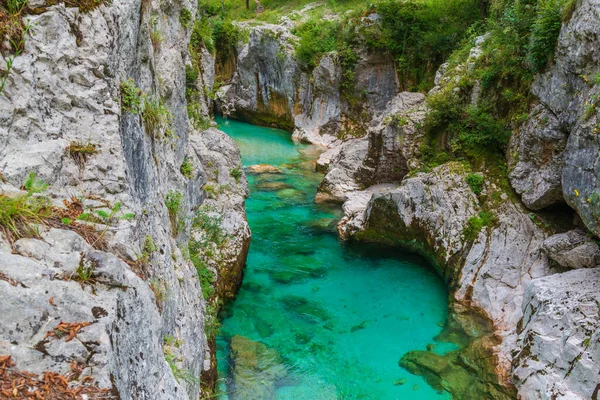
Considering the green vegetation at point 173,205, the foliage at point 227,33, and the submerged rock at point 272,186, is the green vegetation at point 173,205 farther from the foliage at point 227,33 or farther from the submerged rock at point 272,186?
the foliage at point 227,33

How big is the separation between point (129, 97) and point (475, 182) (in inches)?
426

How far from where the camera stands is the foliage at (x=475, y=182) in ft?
42.8

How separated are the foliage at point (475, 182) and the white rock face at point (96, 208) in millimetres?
9375

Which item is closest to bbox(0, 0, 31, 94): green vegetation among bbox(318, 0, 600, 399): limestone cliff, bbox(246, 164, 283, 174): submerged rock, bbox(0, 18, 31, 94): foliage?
bbox(0, 18, 31, 94): foliage

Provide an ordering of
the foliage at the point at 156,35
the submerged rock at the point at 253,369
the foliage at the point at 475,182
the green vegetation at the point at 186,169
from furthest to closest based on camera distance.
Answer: the foliage at the point at 475,182, the green vegetation at the point at 186,169, the submerged rock at the point at 253,369, the foliage at the point at 156,35

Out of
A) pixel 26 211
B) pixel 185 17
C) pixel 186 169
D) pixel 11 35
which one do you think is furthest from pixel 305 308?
pixel 11 35

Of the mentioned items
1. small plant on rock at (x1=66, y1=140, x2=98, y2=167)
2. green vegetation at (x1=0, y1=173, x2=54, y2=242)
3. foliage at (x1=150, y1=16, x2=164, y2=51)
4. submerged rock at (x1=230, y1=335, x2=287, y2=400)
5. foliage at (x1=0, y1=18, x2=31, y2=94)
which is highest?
foliage at (x1=150, y1=16, x2=164, y2=51)

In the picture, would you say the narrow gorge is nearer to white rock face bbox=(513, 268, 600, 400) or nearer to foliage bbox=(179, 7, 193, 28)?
white rock face bbox=(513, 268, 600, 400)

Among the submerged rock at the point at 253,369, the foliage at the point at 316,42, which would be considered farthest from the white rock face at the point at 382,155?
the foliage at the point at 316,42

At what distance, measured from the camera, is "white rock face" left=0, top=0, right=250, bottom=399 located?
10.4ft

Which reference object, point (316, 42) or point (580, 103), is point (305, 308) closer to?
point (580, 103)

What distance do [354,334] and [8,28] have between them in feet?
32.1

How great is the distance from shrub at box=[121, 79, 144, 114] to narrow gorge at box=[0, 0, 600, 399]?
27 millimetres

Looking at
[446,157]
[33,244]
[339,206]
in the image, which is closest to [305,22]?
[339,206]
